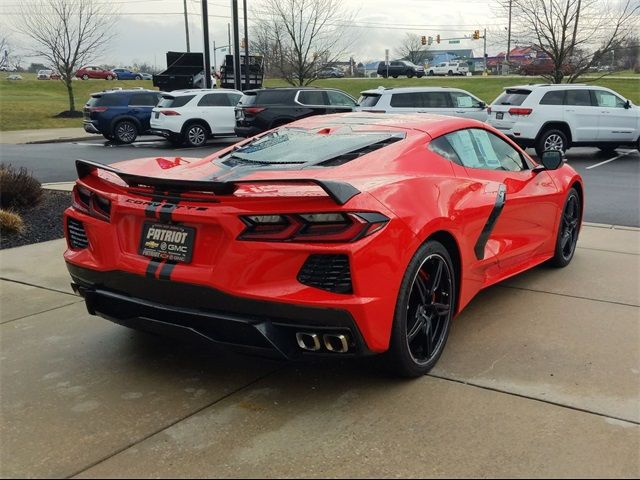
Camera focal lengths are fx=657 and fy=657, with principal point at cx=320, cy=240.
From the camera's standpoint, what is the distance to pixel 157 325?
134 inches

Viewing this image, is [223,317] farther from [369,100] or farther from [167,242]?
[369,100]

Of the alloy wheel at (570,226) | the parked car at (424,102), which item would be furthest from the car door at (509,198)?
the parked car at (424,102)

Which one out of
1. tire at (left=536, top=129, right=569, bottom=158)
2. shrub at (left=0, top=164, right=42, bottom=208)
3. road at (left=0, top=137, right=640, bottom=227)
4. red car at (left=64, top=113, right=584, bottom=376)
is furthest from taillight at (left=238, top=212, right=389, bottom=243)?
tire at (left=536, top=129, right=569, bottom=158)

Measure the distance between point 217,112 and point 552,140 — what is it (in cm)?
1001

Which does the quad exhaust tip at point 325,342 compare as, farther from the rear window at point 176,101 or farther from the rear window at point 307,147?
the rear window at point 176,101

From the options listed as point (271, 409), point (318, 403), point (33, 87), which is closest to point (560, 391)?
point (318, 403)

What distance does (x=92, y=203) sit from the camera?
374 cm

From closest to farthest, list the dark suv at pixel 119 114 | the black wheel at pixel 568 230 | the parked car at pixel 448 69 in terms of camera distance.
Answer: the black wheel at pixel 568 230 < the dark suv at pixel 119 114 < the parked car at pixel 448 69

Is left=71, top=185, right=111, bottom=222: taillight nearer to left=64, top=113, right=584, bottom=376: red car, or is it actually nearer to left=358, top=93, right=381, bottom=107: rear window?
left=64, top=113, right=584, bottom=376: red car

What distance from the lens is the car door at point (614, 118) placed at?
16.1m

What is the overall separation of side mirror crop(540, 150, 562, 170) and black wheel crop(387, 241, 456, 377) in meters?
1.95

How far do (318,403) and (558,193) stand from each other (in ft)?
10.5

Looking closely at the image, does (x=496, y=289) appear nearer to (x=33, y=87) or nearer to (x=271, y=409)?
(x=271, y=409)

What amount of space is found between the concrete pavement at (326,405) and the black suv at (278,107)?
14.0 metres
